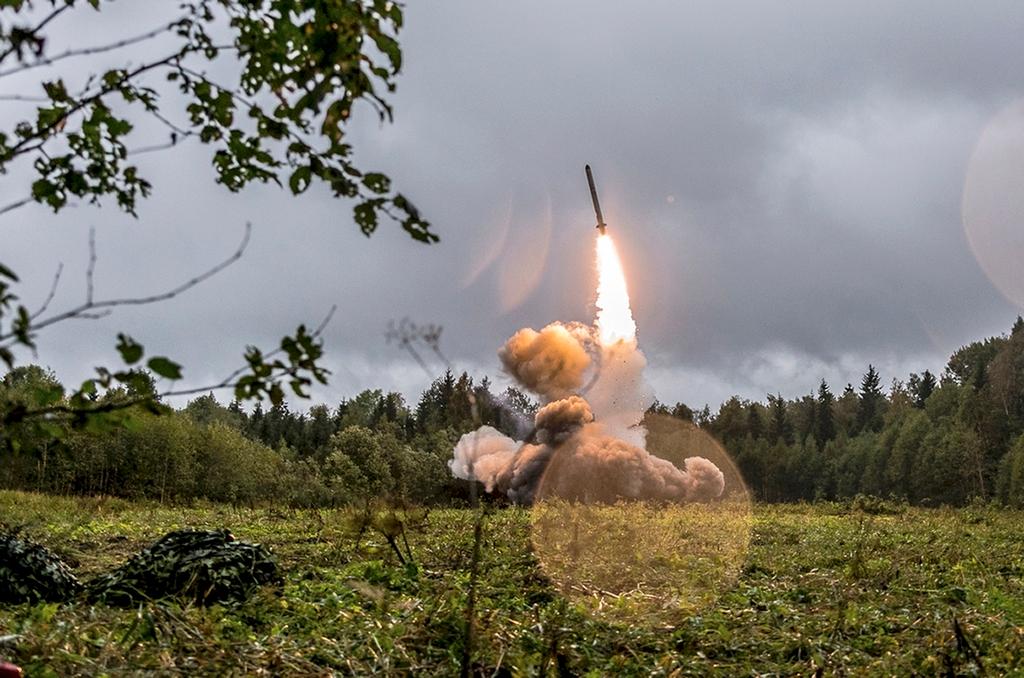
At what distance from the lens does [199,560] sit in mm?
10180

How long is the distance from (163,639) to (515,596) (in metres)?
4.22

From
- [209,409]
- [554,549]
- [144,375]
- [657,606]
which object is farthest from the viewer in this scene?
[209,409]

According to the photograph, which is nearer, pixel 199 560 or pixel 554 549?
pixel 199 560

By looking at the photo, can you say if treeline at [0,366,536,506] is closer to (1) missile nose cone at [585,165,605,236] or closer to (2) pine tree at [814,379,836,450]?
(1) missile nose cone at [585,165,605,236]

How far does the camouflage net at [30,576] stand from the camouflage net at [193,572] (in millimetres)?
303

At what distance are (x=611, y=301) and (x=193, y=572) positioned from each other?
28.6 metres

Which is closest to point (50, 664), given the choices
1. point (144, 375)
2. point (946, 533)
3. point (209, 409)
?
point (144, 375)

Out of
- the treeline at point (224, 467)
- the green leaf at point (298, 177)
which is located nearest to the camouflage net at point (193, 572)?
the green leaf at point (298, 177)

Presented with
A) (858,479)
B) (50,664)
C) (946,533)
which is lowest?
(50,664)

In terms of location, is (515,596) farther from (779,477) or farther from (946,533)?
(779,477)

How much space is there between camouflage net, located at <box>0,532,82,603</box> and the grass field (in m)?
0.59

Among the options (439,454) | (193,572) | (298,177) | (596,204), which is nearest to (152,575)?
(193,572)

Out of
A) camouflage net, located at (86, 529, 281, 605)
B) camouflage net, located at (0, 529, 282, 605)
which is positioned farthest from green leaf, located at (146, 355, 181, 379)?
camouflage net, located at (0, 529, 282, 605)

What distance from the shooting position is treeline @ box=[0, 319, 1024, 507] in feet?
181
